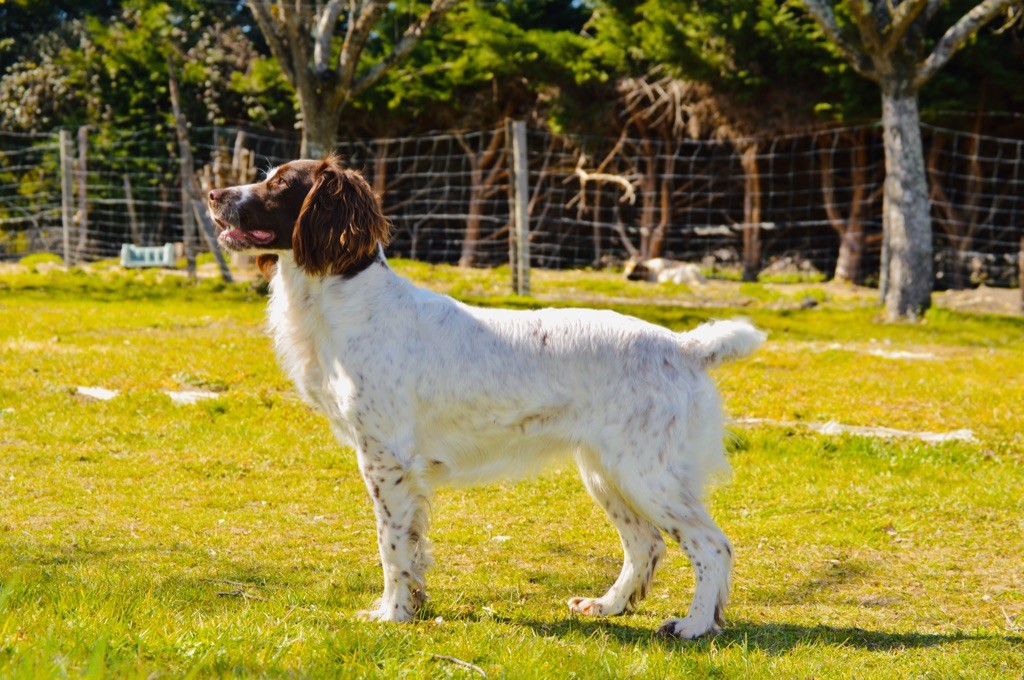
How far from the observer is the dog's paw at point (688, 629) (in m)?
4.21

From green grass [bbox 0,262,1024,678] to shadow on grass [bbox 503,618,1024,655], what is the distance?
2 cm

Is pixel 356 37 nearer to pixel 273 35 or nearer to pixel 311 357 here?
pixel 273 35

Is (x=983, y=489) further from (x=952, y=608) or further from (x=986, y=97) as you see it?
(x=986, y=97)

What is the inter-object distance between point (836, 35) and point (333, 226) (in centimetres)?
1013

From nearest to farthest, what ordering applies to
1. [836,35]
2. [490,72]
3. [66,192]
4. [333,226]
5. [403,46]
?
[333,226] < [836,35] < [403,46] < [66,192] < [490,72]

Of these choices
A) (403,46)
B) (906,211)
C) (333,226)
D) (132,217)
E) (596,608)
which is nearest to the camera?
(333,226)

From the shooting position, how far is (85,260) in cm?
2180

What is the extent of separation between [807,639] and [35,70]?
24.3 metres

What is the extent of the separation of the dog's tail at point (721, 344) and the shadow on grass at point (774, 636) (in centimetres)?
103

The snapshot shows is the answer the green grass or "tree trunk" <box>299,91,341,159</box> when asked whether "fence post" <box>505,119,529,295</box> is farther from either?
the green grass

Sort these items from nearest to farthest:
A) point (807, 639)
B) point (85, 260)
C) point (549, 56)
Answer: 1. point (807, 639)
2. point (549, 56)
3. point (85, 260)

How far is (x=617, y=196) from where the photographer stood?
2178 centimetres

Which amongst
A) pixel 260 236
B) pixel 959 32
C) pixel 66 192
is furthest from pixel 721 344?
pixel 66 192

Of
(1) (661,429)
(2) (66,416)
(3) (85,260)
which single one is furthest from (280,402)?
(3) (85,260)
